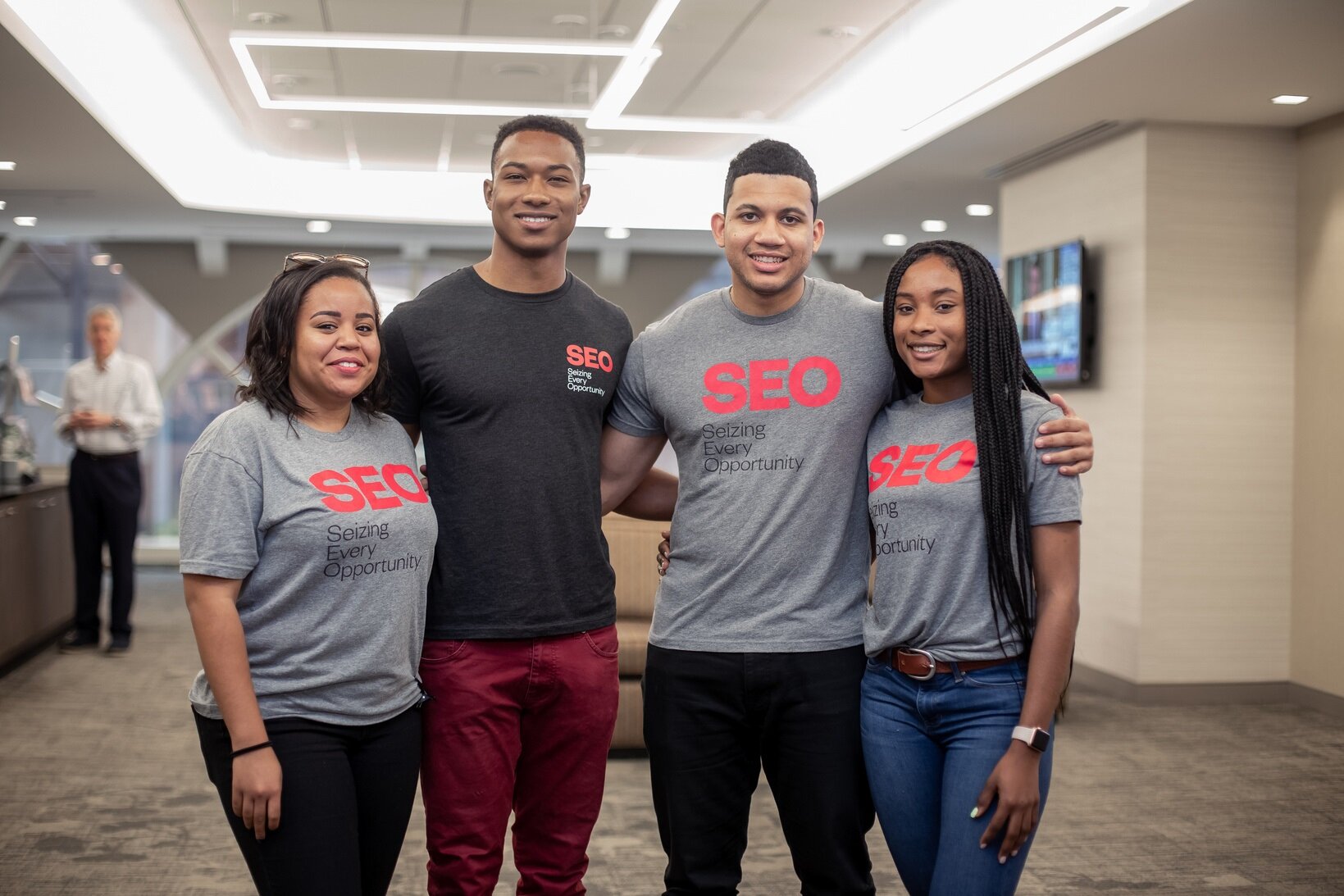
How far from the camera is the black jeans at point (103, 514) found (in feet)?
22.4

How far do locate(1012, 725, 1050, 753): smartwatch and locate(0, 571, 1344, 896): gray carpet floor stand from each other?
1.76 meters

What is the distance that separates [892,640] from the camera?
2037 mm

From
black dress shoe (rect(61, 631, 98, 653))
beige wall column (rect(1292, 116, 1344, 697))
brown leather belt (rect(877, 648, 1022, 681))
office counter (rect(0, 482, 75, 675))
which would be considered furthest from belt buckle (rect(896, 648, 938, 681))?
black dress shoe (rect(61, 631, 98, 653))

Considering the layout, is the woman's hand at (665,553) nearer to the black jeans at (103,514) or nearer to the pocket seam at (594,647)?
the pocket seam at (594,647)

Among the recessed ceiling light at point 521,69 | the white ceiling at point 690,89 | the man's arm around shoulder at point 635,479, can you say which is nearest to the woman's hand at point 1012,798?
the man's arm around shoulder at point 635,479

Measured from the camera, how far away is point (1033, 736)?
191 cm

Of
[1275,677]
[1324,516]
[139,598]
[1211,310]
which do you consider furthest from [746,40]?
[139,598]

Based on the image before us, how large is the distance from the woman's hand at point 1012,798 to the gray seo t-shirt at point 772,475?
372 mm

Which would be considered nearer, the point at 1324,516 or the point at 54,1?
the point at 54,1

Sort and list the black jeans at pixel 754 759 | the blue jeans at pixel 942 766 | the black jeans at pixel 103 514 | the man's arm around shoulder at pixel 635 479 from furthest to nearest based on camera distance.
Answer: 1. the black jeans at pixel 103 514
2. the man's arm around shoulder at pixel 635 479
3. the black jeans at pixel 754 759
4. the blue jeans at pixel 942 766

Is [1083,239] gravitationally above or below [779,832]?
above

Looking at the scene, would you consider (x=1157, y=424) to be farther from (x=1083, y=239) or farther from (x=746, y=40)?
(x=746, y=40)

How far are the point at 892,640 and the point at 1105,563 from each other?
4749mm

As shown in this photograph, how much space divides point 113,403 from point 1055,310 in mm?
5285
